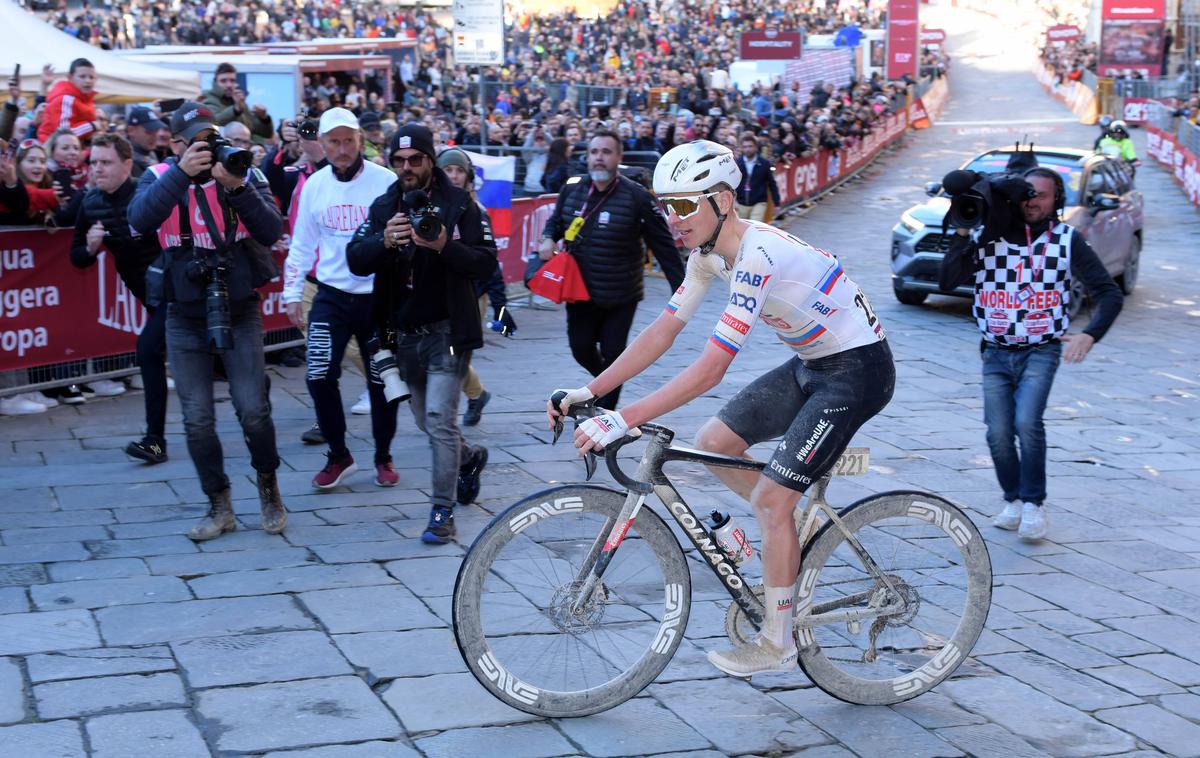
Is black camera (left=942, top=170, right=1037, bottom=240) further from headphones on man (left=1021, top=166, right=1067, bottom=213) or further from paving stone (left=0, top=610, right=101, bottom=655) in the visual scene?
paving stone (left=0, top=610, right=101, bottom=655)

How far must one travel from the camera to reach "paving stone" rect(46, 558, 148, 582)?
589 centimetres

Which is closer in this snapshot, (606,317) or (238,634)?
(238,634)

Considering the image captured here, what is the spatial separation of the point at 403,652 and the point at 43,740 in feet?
4.20

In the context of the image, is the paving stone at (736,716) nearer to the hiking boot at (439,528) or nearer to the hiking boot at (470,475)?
the hiking boot at (439,528)

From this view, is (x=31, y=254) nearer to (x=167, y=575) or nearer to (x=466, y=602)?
(x=167, y=575)

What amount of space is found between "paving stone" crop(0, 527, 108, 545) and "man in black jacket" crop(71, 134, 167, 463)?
4.08 ft

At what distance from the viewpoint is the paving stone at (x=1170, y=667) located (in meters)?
5.13

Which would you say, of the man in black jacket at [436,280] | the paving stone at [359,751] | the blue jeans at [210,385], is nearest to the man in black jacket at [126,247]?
the blue jeans at [210,385]

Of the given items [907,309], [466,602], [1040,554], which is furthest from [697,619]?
[907,309]

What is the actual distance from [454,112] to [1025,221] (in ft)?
68.2

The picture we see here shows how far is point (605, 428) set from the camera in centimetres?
411

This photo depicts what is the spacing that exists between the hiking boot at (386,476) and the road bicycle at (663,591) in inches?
127

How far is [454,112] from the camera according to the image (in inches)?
1045

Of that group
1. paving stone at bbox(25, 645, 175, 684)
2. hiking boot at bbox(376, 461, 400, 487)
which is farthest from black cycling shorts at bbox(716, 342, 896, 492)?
hiking boot at bbox(376, 461, 400, 487)
